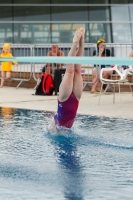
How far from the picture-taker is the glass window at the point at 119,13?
25859 mm

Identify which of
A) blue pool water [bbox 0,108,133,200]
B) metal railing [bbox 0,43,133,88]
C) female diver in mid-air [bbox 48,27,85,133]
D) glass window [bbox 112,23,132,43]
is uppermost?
glass window [bbox 112,23,132,43]

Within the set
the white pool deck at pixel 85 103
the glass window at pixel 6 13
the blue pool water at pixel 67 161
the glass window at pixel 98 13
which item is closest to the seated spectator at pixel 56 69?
the white pool deck at pixel 85 103

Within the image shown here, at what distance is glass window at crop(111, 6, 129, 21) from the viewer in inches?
1018

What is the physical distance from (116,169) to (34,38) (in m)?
20.5

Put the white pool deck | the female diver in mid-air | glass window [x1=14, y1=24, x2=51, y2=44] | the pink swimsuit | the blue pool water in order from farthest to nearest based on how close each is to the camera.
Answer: glass window [x1=14, y1=24, x2=51, y2=44] < the white pool deck < the pink swimsuit < the female diver in mid-air < the blue pool water

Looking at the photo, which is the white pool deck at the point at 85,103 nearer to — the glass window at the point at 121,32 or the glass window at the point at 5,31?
the glass window at the point at 121,32

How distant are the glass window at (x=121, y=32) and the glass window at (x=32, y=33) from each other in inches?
116

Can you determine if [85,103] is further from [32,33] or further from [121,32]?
[32,33]

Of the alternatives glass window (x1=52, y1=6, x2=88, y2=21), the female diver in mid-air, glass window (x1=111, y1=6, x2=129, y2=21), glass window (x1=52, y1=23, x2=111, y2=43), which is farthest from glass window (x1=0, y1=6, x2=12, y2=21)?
the female diver in mid-air

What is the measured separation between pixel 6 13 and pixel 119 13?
511 cm

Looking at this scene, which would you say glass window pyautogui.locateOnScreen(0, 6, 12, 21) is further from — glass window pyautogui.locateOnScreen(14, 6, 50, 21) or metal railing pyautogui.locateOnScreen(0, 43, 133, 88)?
metal railing pyautogui.locateOnScreen(0, 43, 133, 88)

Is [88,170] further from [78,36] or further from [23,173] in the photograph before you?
[78,36]

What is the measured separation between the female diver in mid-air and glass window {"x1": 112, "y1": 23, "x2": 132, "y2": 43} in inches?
727

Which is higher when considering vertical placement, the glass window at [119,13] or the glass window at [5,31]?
the glass window at [119,13]
